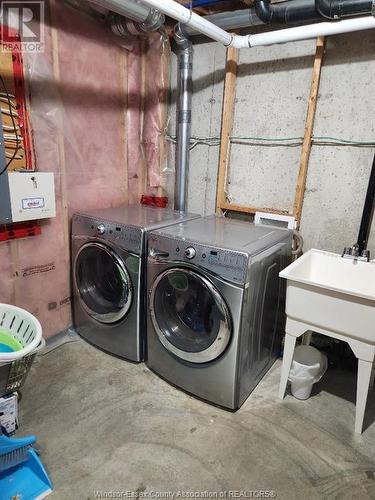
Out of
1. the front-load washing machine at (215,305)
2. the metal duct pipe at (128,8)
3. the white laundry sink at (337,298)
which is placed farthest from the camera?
the metal duct pipe at (128,8)

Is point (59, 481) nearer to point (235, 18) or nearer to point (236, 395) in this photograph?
point (236, 395)

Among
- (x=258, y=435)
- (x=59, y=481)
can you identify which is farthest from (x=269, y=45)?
(x=59, y=481)

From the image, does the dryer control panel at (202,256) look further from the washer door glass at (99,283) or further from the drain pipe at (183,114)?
the drain pipe at (183,114)

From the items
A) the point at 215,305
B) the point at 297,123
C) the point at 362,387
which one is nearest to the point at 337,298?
the point at 362,387

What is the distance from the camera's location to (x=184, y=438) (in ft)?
5.62

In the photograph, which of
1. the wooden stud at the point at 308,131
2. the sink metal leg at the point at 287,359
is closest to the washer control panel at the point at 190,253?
the sink metal leg at the point at 287,359

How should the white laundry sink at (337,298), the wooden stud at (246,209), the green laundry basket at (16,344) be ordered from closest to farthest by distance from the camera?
the green laundry basket at (16,344) < the white laundry sink at (337,298) < the wooden stud at (246,209)

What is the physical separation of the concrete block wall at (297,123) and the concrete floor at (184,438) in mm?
1153

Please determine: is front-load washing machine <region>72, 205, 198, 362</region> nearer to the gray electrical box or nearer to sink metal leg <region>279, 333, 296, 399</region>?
the gray electrical box

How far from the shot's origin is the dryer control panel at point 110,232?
205cm

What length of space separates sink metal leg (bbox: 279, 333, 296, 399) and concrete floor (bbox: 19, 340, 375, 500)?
0.10m

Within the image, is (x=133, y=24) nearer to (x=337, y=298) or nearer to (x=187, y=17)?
(x=187, y=17)

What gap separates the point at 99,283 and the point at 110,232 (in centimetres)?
49

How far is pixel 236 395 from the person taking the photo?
72.4 inches
